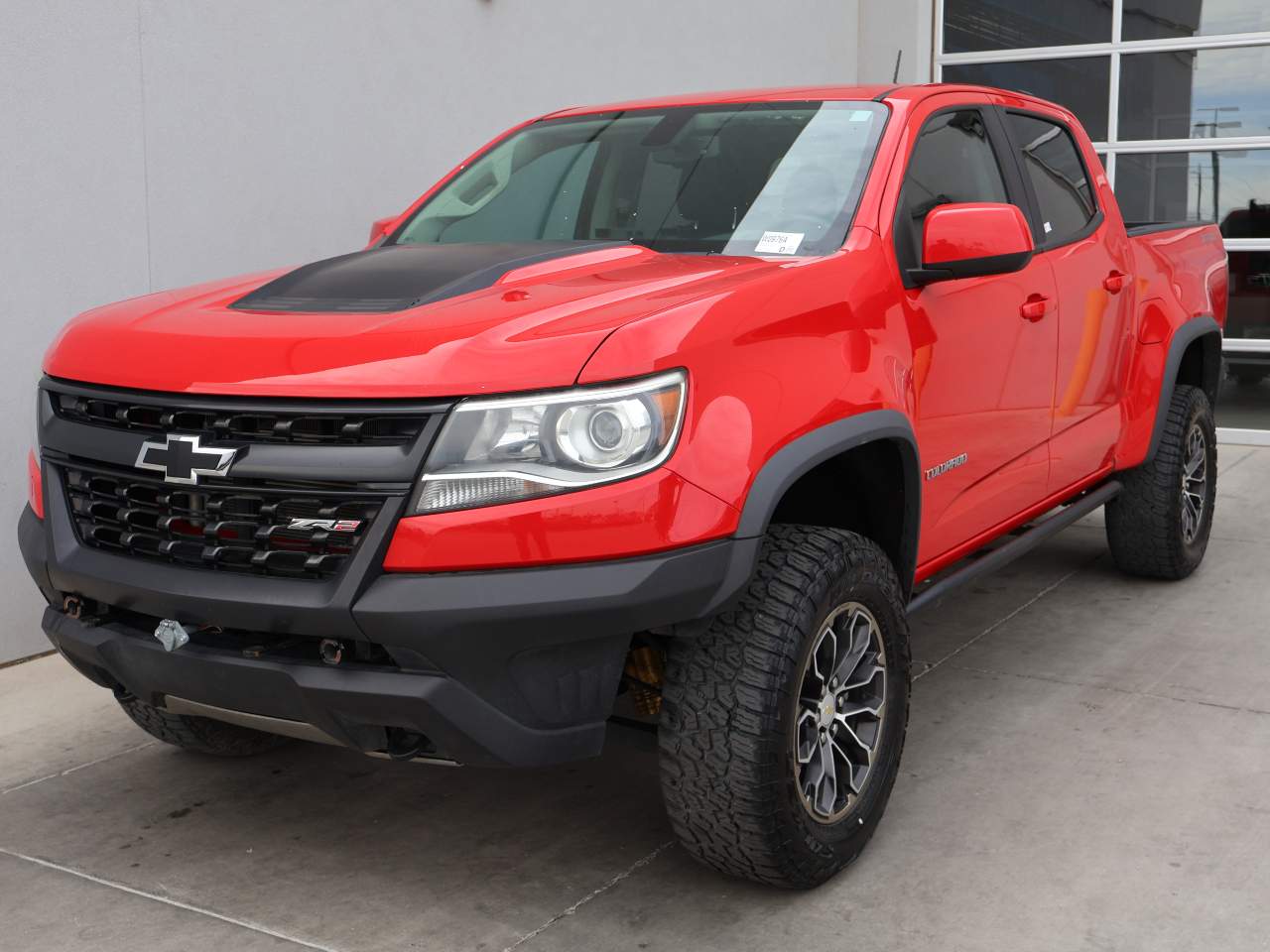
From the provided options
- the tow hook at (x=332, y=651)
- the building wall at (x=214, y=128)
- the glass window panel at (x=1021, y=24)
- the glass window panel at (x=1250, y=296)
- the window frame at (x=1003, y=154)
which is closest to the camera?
the tow hook at (x=332, y=651)

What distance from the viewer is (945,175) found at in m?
3.94

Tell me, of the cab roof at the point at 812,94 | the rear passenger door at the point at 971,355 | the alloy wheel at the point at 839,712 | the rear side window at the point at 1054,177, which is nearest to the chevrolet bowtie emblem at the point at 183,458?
the alloy wheel at the point at 839,712

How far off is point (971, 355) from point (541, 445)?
159cm

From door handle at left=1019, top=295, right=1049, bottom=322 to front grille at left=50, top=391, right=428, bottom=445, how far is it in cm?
211

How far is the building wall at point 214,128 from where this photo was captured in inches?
190

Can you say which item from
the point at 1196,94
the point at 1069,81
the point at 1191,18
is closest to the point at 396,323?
the point at 1196,94

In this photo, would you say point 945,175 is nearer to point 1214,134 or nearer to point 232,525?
point 232,525

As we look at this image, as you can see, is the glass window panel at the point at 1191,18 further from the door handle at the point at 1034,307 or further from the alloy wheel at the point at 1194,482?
the door handle at the point at 1034,307

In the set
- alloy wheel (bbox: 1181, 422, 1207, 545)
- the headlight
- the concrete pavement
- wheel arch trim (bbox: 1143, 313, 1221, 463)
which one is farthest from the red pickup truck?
alloy wheel (bbox: 1181, 422, 1207, 545)

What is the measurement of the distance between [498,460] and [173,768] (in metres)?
1.90

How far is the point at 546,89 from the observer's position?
7.52 m

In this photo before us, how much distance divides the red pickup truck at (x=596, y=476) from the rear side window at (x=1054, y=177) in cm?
62

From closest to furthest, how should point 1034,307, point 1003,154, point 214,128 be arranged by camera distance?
point 1034,307 → point 1003,154 → point 214,128

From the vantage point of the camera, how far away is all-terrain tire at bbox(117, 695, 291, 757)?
12.2 ft
